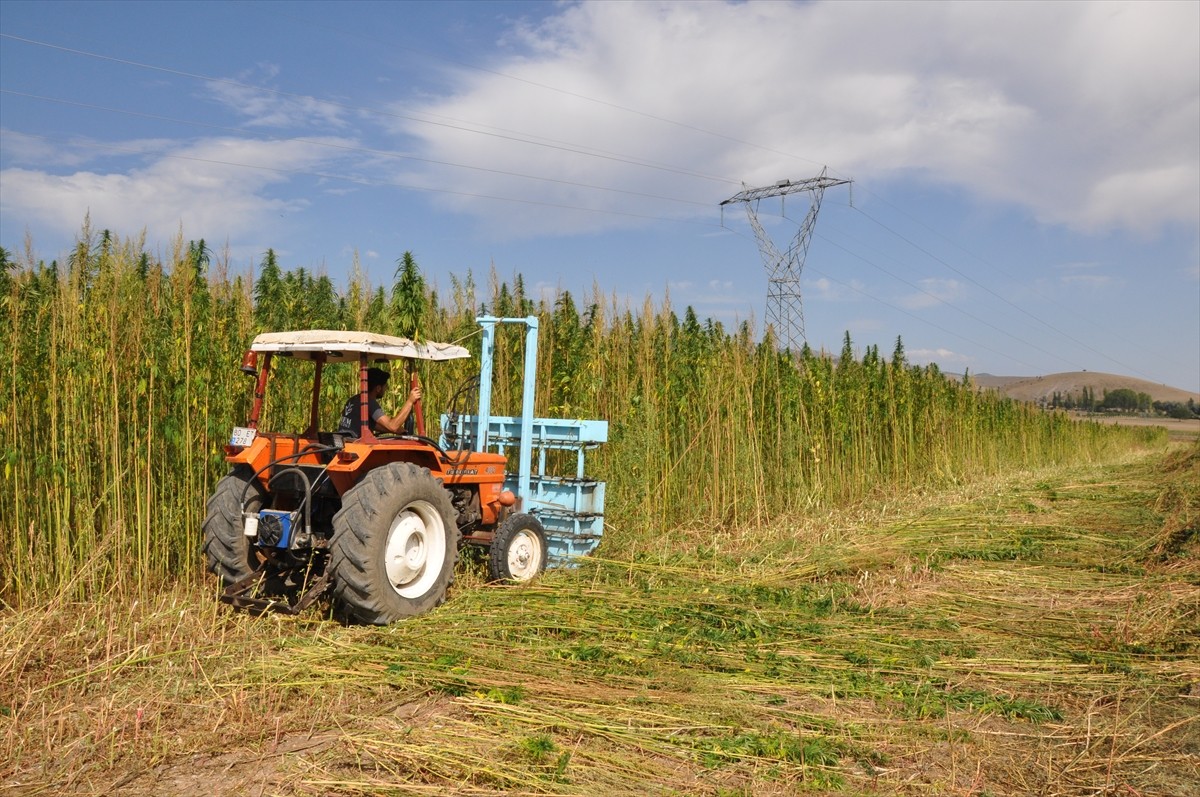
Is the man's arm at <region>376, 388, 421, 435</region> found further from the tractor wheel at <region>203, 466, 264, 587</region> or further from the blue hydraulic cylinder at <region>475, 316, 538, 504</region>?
the blue hydraulic cylinder at <region>475, 316, 538, 504</region>

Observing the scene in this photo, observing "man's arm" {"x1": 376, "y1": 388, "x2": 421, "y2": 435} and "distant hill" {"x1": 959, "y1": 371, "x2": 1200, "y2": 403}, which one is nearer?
"man's arm" {"x1": 376, "y1": 388, "x2": 421, "y2": 435}

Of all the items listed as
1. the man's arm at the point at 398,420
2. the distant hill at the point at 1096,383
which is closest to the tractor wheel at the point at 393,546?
the man's arm at the point at 398,420

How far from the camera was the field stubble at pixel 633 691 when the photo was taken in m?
3.61

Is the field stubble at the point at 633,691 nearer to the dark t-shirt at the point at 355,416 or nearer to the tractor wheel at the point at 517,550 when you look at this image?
the tractor wheel at the point at 517,550

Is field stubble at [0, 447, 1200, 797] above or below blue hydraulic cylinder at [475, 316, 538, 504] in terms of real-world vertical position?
below

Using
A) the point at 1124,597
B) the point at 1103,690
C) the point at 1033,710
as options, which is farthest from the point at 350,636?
the point at 1124,597

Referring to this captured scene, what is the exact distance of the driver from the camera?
245 inches

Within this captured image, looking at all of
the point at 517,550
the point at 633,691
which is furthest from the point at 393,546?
the point at 633,691

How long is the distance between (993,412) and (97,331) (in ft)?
71.3

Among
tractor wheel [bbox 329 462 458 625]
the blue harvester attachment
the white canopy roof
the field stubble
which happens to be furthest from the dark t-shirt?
the blue harvester attachment

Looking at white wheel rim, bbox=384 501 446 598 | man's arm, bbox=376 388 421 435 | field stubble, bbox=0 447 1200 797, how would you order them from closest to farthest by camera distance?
field stubble, bbox=0 447 1200 797
white wheel rim, bbox=384 501 446 598
man's arm, bbox=376 388 421 435

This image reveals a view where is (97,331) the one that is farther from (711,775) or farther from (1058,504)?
(1058,504)

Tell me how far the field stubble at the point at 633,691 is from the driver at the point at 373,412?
4.28 feet

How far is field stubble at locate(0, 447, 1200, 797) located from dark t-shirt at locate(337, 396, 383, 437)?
1265 mm
